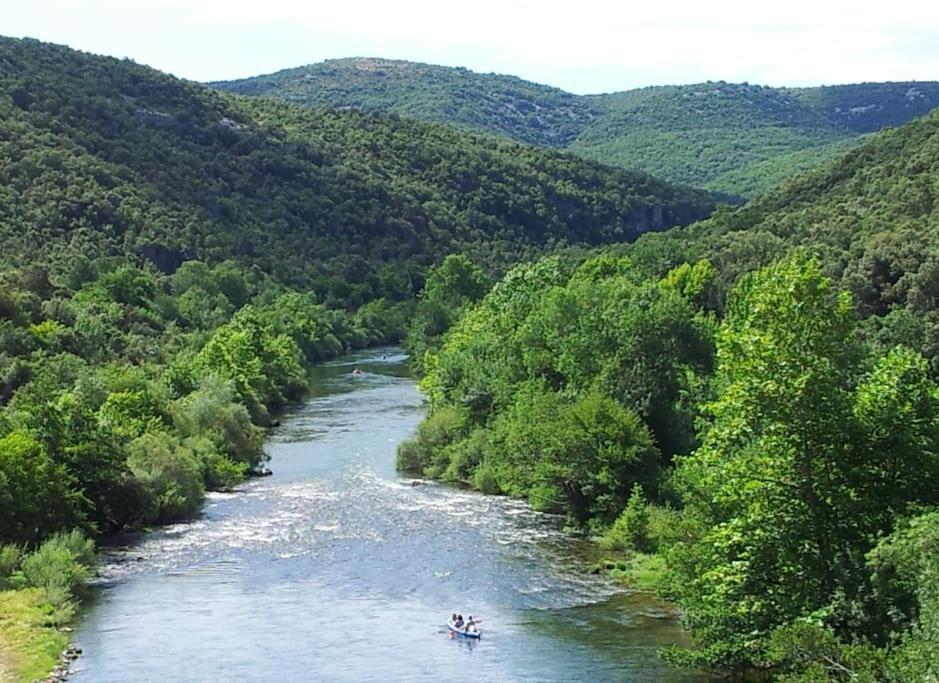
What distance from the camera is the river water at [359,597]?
38.8 meters

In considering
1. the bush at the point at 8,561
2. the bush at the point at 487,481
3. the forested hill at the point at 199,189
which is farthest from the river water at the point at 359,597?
the forested hill at the point at 199,189

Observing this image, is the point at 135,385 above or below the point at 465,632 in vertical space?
above

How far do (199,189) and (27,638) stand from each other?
4898 inches

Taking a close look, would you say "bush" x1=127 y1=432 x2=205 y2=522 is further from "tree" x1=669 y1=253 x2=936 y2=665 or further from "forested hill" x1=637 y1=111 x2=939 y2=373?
"forested hill" x1=637 y1=111 x2=939 y2=373

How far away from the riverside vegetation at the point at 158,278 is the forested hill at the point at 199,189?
1.07 feet

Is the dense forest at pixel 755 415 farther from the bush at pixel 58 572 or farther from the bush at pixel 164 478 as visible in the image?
the bush at pixel 58 572

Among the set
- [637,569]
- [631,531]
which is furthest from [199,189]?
[637,569]

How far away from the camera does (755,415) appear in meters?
34.3

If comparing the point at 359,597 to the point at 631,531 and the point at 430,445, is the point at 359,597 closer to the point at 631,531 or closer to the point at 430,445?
the point at 631,531

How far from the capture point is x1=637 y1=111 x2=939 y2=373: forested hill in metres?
65.9

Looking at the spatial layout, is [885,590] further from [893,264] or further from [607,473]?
[893,264]

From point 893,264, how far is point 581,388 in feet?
64.5

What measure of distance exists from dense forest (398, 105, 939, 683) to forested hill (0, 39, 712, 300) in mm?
39456

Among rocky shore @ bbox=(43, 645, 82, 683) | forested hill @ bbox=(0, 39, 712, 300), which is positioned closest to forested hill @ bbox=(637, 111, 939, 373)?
rocky shore @ bbox=(43, 645, 82, 683)
